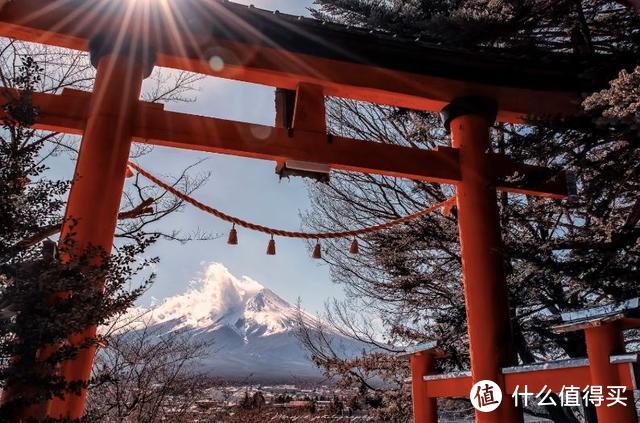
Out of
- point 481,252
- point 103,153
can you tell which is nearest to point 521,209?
point 481,252

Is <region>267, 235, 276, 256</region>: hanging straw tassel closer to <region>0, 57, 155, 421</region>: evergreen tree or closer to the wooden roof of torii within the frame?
the wooden roof of torii

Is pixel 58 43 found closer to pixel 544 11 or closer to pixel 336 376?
pixel 544 11

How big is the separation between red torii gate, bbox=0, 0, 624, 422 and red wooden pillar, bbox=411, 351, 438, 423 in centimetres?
52

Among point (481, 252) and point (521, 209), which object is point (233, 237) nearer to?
point (481, 252)

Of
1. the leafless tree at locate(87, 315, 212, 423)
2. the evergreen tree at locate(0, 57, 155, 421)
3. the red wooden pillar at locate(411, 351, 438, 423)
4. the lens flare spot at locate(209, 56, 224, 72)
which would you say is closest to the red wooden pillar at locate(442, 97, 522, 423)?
the red wooden pillar at locate(411, 351, 438, 423)

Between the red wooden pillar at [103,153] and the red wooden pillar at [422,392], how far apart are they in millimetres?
2722

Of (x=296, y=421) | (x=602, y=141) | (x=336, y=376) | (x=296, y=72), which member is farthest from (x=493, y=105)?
(x=296, y=421)

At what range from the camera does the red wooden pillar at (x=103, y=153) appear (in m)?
3.11

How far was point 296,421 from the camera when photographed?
13695 mm

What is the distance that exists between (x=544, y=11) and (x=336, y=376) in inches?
295

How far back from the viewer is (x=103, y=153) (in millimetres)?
3414

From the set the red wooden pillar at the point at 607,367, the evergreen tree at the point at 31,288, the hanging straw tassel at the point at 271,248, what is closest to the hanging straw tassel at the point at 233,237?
the hanging straw tassel at the point at 271,248

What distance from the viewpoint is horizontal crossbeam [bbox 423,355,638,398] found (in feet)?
8.21

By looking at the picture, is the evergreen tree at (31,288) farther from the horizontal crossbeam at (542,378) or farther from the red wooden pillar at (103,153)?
the horizontal crossbeam at (542,378)
